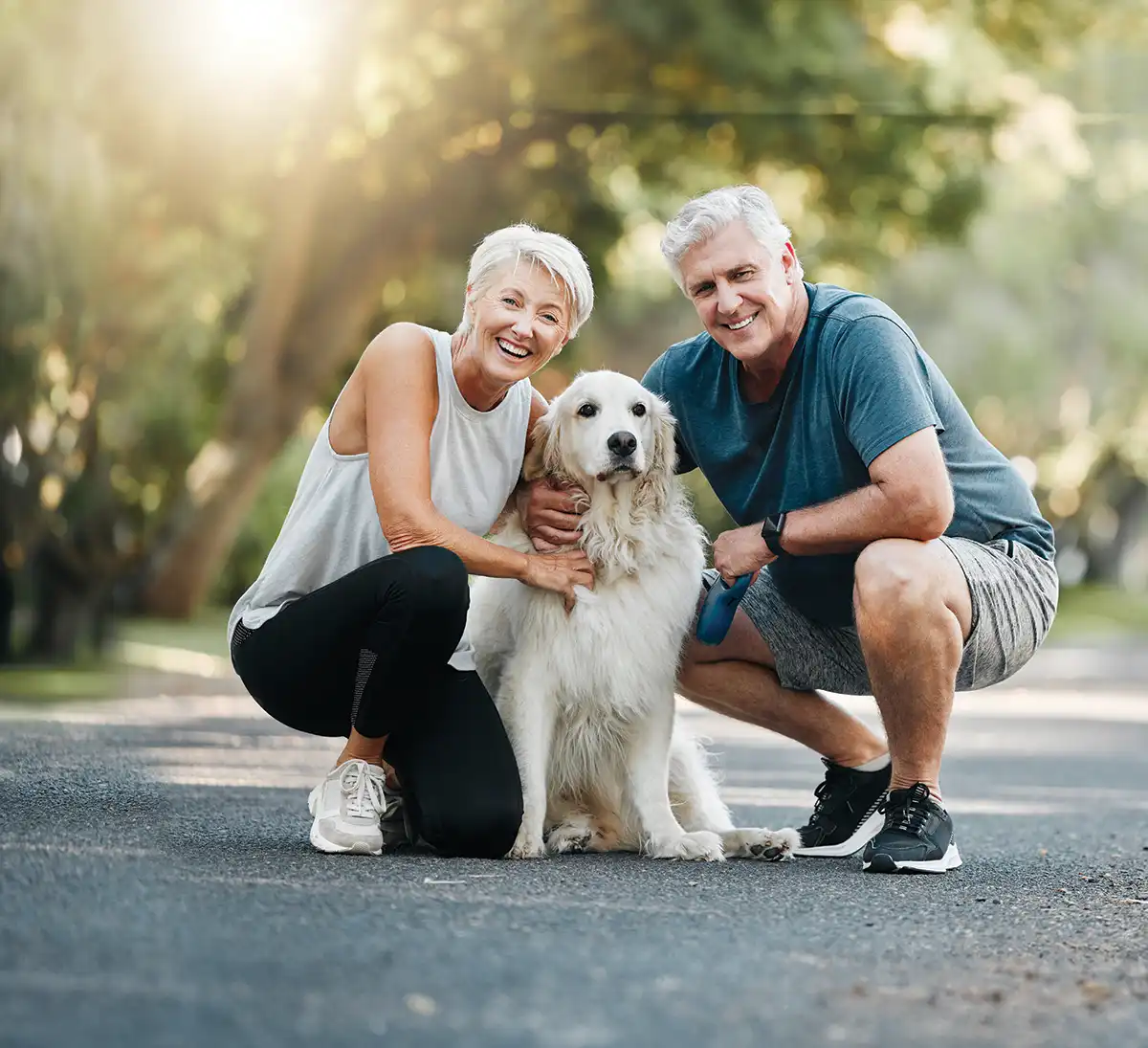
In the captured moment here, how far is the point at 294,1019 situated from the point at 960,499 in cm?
321

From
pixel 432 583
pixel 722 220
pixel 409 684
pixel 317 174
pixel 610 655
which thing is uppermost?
pixel 317 174

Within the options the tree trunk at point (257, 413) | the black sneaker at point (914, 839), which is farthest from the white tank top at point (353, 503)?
the tree trunk at point (257, 413)

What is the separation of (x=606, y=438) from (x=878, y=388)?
87cm

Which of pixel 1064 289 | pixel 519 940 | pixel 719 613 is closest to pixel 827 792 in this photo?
pixel 719 613

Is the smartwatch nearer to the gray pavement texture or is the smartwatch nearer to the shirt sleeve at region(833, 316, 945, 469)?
the shirt sleeve at region(833, 316, 945, 469)

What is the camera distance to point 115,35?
48.1 feet

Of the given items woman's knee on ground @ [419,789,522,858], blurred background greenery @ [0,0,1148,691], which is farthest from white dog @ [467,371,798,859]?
blurred background greenery @ [0,0,1148,691]

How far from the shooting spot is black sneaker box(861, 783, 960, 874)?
4.67m

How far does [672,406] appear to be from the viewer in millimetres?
5543

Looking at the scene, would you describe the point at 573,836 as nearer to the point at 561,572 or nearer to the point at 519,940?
the point at 561,572

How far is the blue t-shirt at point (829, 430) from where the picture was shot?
489cm

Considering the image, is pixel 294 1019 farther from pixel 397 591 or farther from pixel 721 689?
pixel 721 689

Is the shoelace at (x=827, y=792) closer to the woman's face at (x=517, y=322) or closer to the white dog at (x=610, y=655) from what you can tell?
the white dog at (x=610, y=655)

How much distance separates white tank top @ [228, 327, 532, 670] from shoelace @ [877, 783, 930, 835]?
1329mm
